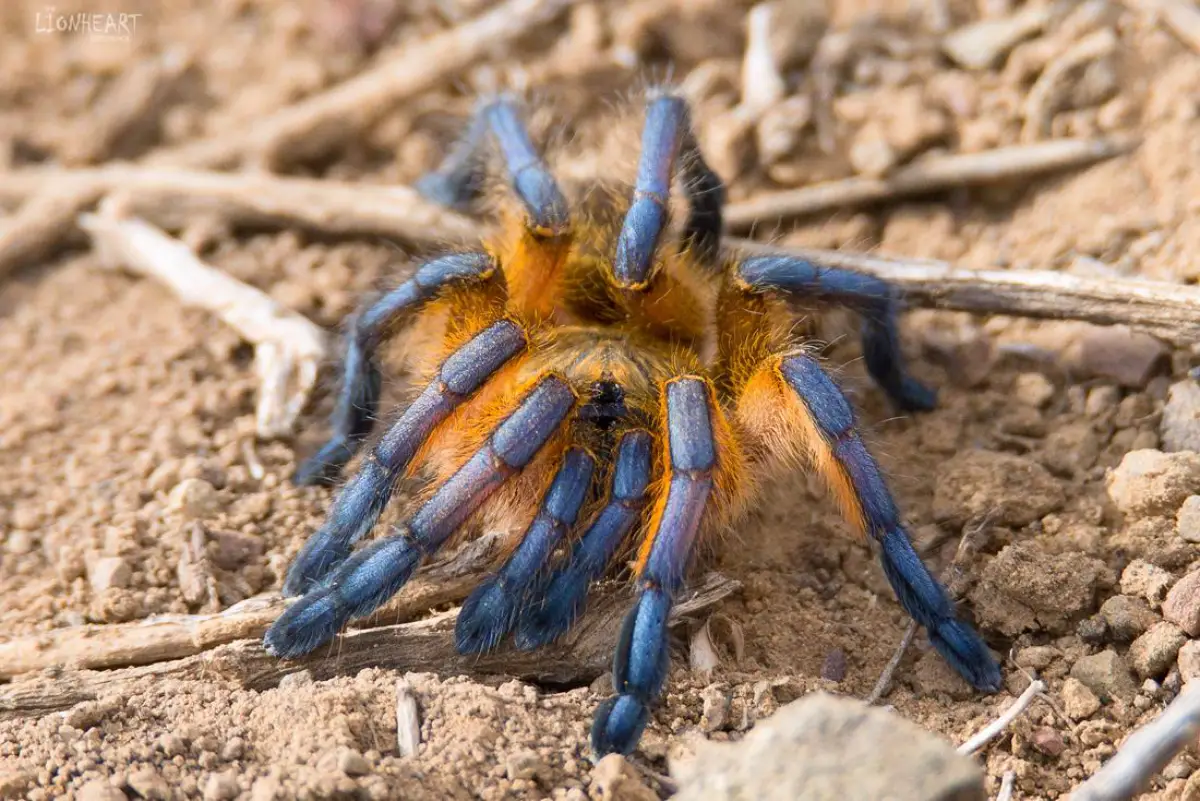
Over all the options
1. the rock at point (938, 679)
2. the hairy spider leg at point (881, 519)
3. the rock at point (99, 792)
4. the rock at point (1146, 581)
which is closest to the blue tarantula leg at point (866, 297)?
the hairy spider leg at point (881, 519)

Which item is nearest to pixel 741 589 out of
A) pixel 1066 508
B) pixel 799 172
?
pixel 1066 508

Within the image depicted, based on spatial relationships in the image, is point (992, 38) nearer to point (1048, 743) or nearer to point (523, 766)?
point (1048, 743)

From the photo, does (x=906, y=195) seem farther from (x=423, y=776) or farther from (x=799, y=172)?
(x=423, y=776)

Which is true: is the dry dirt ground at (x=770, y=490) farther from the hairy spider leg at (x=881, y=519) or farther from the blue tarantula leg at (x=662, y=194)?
the blue tarantula leg at (x=662, y=194)

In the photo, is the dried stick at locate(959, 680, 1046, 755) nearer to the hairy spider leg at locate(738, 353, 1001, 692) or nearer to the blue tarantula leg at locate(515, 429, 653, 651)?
the hairy spider leg at locate(738, 353, 1001, 692)

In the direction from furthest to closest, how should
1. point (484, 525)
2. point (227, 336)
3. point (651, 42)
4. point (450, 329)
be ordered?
1. point (651, 42)
2. point (227, 336)
3. point (450, 329)
4. point (484, 525)

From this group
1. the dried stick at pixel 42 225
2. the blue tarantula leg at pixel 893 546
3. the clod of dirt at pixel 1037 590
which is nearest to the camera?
the blue tarantula leg at pixel 893 546
